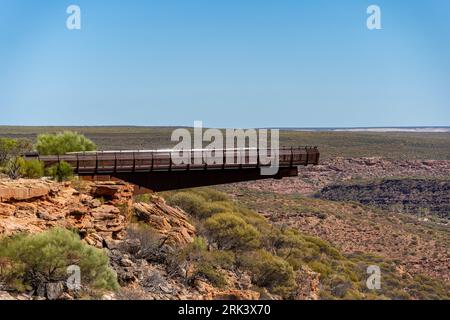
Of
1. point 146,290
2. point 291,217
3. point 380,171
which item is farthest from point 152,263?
point 380,171

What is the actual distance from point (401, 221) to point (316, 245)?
32.2 meters

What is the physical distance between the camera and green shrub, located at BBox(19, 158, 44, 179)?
87.8ft

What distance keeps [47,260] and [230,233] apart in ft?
49.8

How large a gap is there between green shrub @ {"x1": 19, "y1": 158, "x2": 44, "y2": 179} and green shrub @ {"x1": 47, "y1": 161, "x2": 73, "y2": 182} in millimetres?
383

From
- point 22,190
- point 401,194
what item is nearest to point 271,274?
point 22,190

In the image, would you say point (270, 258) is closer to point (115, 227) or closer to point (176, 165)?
point (176, 165)

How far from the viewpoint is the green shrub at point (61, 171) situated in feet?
92.4

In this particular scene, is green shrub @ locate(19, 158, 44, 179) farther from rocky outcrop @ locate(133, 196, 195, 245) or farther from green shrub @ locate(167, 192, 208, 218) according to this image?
green shrub @ locate(167, 192, 208, 218)

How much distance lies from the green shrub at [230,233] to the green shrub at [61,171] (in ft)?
21.8
